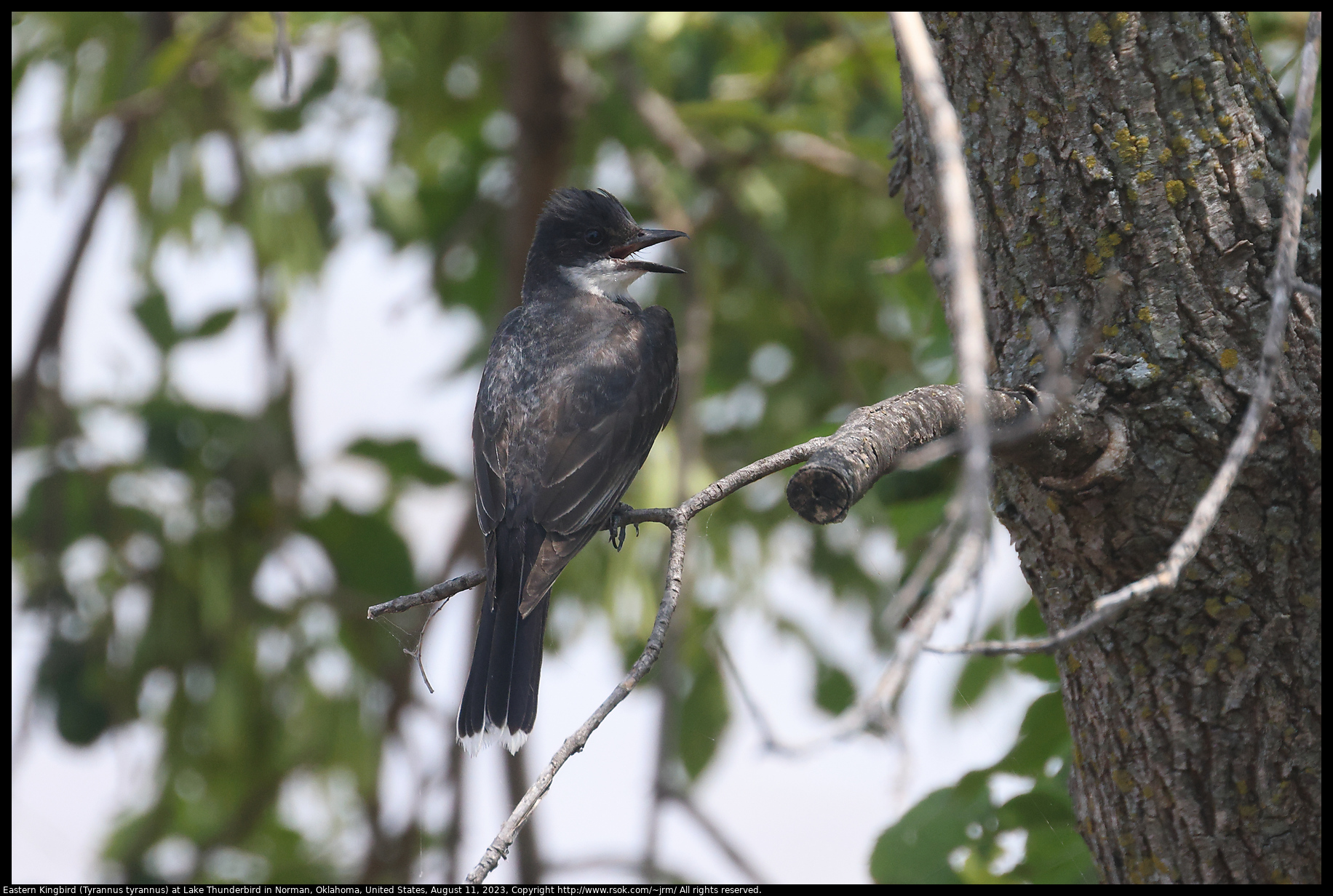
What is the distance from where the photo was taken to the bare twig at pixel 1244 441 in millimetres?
1214

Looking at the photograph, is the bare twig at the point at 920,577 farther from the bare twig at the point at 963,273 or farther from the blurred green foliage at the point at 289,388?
the blurred green foliage at the point at 289,388

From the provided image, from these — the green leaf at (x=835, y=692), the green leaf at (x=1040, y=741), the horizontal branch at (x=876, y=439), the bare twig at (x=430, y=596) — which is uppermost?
the horizontal branch at (x=876, y=439)

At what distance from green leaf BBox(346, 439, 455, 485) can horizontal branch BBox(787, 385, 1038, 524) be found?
3462mm

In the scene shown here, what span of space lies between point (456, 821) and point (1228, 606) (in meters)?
3.39

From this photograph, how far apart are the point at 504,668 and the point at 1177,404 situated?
160 centimetres

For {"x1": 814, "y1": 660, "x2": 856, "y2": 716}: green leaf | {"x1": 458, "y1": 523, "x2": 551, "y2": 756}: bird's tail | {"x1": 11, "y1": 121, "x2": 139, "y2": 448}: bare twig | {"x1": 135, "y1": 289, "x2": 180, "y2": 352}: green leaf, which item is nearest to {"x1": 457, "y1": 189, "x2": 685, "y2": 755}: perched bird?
{"x1": 458, "y1": 523, "x2": 551, "y2": 756}: bird's tail

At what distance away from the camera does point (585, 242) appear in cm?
404

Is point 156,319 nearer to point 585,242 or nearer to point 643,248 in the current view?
point 585,242

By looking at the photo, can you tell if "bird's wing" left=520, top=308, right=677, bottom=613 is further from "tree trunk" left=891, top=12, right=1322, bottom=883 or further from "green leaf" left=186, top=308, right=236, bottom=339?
"green leaf" left=186, top=308, right=236, bottom=339

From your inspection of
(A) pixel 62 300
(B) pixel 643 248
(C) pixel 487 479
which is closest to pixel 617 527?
(C) pixel 487 479

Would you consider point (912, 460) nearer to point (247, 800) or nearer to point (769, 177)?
point (769, 177)

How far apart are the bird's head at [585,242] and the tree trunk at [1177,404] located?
6.53 feet

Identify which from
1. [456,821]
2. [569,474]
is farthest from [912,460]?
[456,821]

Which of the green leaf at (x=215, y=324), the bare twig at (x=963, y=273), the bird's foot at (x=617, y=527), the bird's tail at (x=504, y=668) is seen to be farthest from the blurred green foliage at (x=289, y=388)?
the bare twig at (x=963, y=273)
